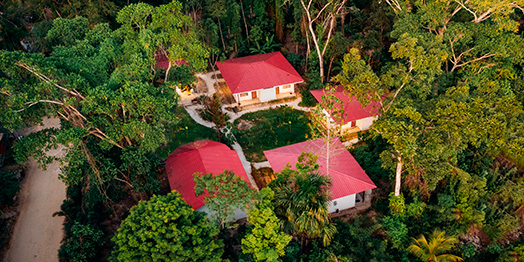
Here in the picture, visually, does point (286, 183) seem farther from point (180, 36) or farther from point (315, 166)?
point (180, 36)

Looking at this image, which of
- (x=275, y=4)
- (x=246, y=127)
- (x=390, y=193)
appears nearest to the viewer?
(x=390, y=193)

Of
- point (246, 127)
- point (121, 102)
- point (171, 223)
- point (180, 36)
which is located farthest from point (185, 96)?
point (171, 223)

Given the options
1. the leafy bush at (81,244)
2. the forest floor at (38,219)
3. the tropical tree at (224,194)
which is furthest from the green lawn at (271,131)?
the forest floor at (38,219)

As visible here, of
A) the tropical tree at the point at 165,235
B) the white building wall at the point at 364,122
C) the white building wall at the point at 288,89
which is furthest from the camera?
the white building wall at the point at 288,89

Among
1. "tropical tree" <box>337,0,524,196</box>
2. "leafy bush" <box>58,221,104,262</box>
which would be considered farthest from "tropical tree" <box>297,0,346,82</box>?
"leafy bush" <box>58,221,104,262</box>

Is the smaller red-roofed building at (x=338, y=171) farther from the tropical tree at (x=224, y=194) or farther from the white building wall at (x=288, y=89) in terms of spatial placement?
the white building wall at (x=288, y=89)
